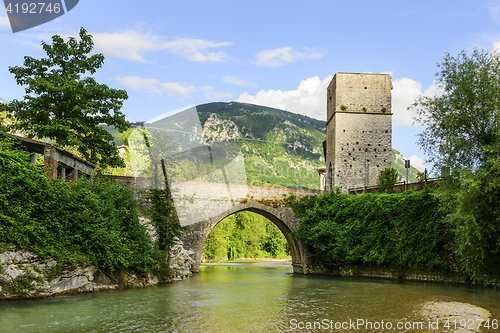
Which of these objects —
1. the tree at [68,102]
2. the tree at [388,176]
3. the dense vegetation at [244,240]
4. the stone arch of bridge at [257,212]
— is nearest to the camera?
the tree at [68,102]

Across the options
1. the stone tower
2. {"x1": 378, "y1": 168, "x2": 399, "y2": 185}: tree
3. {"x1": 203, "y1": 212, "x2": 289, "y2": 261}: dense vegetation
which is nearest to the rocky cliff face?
{"x1": 378, "y1": 168, "x2": 399, "y2": 185}: tree

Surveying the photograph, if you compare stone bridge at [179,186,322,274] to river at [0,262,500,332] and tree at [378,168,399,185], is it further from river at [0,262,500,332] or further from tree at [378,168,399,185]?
river at [0,262,500,332]

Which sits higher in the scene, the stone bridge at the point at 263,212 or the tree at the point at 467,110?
the tree at the point at 467,110

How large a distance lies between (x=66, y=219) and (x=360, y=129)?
20784 mm

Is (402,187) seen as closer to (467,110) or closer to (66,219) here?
(467,110)

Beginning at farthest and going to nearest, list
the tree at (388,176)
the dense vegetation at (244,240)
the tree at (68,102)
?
the dense vegetation at (244,240) < the tree at (388,176) < the tree at (68,102)

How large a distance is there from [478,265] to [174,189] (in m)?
12.1

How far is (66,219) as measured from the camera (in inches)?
471

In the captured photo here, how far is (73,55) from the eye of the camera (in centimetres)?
1827

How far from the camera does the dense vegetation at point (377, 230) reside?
731 inches
